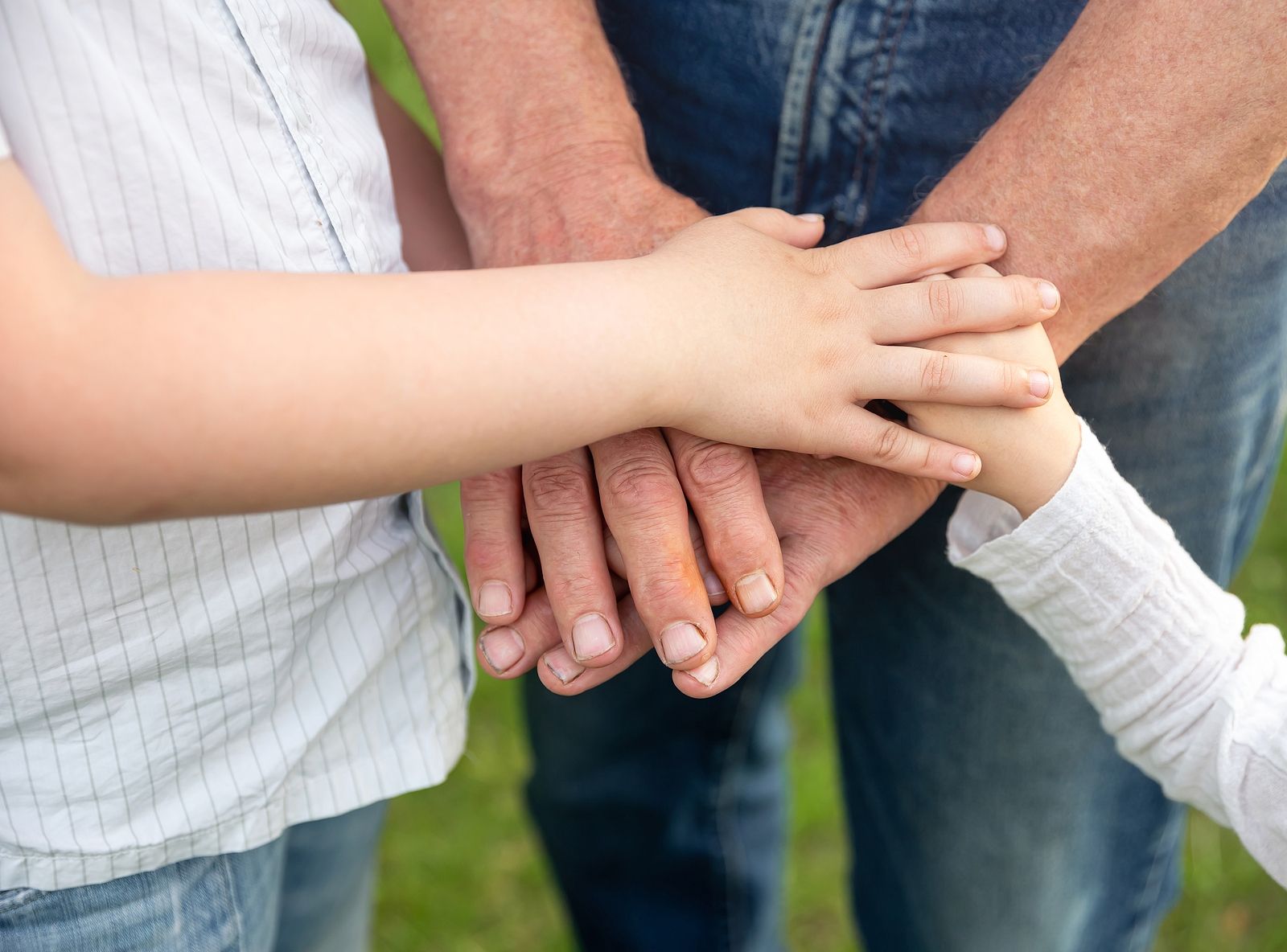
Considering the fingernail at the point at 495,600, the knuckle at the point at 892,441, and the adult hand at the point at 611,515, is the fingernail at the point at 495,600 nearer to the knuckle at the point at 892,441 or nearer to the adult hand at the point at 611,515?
the adult hand at the point at 611,515

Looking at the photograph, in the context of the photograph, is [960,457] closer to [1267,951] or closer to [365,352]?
[365,352]

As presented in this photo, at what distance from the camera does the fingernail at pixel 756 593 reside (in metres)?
0.93

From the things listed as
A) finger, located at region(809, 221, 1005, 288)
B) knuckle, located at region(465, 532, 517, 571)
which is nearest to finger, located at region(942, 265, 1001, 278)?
finger, located at region(809, 221, 1005, 288)

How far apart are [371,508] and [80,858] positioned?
338 mm

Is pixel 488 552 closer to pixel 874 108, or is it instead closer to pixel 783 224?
pixel 783 224

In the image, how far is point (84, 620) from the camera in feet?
2.62

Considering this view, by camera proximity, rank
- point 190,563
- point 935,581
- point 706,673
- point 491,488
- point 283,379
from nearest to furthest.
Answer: point 283,379, point 190,563, point 706,673, point 491,488, point 935,581

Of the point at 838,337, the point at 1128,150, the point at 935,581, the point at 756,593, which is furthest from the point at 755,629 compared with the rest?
the point at 1128,150

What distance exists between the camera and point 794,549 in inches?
39.6

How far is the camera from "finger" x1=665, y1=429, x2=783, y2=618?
36.9 inches

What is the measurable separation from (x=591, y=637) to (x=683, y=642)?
81 millimetres

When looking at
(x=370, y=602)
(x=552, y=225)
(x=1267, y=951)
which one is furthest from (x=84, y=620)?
(x=1267, y=951)

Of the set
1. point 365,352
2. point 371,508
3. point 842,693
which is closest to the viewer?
point 365,352

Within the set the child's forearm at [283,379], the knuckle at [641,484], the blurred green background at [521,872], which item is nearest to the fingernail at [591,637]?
the knuckle at [641,484]
